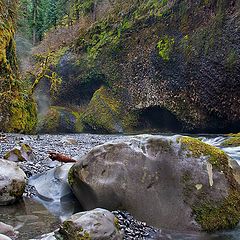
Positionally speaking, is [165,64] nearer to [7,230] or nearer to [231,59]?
[231,59]

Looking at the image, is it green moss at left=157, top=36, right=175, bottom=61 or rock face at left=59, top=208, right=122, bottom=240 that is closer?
rock face at left=59, top=208, right=122, bottom=240

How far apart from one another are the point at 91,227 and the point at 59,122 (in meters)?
20.4

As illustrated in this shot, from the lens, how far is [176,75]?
20312 millimetres

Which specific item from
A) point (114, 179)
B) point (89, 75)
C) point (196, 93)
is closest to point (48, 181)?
point (114, 179)

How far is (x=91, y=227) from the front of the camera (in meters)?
3.86

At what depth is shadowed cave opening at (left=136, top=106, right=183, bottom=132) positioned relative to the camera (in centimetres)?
2150

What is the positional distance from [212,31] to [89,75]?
999 cm

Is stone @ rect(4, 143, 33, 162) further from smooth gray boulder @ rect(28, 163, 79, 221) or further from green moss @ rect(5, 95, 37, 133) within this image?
green moss @ rect(5, 95, 37, 133)

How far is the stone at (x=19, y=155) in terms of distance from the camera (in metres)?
7.52

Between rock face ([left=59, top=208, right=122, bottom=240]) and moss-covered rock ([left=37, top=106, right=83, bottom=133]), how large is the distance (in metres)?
19.8

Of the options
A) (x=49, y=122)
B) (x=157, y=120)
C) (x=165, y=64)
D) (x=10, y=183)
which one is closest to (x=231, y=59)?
(x=165, y=64)

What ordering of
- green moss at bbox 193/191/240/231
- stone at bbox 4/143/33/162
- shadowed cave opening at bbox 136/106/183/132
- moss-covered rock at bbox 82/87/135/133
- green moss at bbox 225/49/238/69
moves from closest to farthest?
green moss at bbox 193/191/240/231 < stone at bbox 4/143/33/162 < green moss at bbox 225/49/238/69 < shadowed cave opening at bbox 136/106/183/132 < moss-covered rock at bbox 82/87/135/133

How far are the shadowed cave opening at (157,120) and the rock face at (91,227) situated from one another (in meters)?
17.3

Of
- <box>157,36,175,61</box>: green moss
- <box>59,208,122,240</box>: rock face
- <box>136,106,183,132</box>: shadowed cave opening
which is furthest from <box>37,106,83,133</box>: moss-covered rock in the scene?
<box>59,208,122,240</box>: rock face
